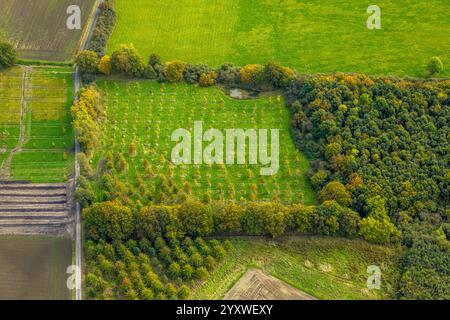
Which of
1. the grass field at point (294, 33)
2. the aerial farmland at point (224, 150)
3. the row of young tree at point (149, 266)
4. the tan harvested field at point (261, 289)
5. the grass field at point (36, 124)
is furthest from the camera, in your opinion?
the grass field at point (294, 33)

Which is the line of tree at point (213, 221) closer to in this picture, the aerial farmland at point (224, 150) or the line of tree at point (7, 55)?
the aerial farmland at point (224, 150)

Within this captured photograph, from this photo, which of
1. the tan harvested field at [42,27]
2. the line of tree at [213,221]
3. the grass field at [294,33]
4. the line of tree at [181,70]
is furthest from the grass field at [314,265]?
the tan harvested field at [42,27]

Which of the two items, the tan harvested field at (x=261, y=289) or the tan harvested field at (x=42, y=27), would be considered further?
the tan harvested field at (x=42, y=27)

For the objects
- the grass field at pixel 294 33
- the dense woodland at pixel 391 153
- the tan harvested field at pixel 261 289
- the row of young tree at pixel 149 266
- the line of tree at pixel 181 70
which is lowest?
the tan harvested field at pixel 261 289

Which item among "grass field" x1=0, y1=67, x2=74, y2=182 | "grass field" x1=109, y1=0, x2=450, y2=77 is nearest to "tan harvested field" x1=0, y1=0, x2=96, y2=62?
"grass field" x1=0, y1=67, x2=74, y2=182

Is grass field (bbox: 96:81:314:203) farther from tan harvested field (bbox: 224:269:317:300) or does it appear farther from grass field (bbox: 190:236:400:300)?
tan harvested field (bbox: 224:269:317:300)

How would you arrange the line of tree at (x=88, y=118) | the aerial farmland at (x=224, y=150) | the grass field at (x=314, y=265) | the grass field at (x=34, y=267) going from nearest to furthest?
the grass field at (x=34, y=267), the grass field at (x=314, y=265), the aerial farmland at (x=224, y=150), the line of tree at (x=88, y=118)

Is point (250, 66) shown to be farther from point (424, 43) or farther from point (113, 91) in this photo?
point (424, 43)
